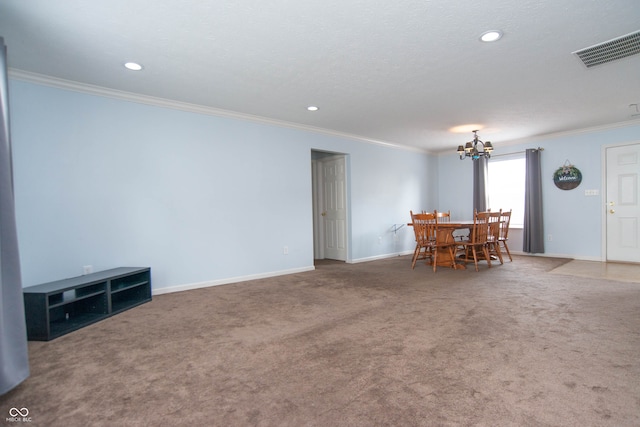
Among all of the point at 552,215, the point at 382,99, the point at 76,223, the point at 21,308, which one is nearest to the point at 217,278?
the point at 76,223

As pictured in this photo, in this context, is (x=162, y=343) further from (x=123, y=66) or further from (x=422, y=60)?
(x=422, y=60)

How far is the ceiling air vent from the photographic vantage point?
271 cm

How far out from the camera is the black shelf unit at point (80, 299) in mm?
2553

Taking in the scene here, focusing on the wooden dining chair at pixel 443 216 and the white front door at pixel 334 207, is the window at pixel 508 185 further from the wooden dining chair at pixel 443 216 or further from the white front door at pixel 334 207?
the white front door at pixel 334 207

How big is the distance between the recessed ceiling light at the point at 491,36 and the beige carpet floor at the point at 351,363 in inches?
96.0

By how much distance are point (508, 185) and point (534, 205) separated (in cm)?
82

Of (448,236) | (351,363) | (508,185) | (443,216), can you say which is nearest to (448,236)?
(448,236)

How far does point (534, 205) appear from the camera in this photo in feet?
20.8

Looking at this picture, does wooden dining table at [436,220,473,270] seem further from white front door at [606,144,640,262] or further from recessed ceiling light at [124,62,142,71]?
recessed ceiling light at [124,62,142,71]

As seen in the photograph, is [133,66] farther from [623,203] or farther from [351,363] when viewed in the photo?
[623,203]

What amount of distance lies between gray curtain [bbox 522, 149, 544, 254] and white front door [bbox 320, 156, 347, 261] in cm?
380

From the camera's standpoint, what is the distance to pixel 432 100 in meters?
4.14

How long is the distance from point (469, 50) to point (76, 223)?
438 centimetres

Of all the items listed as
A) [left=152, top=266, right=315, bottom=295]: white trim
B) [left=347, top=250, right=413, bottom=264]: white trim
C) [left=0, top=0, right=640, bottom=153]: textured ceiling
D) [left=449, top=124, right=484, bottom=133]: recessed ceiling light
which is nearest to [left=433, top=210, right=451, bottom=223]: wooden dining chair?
[left=347, top=250, right=413, bottom=264]: white trim
